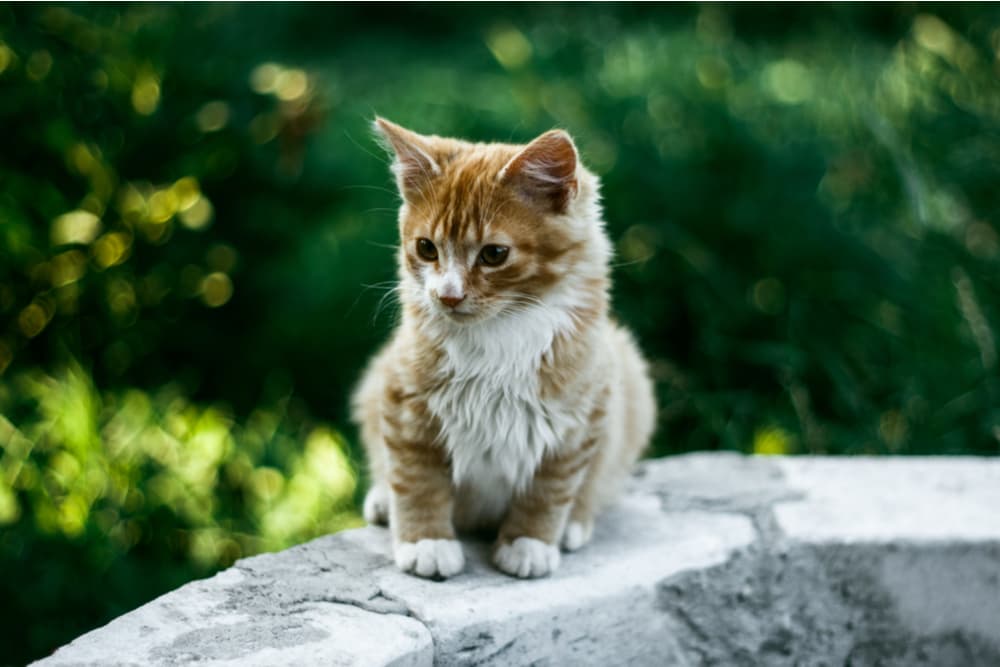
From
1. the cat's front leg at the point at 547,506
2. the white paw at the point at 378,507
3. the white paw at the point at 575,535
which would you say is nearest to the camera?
the cat's front leg at the point at 547,506

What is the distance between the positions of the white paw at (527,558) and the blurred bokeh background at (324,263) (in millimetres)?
908

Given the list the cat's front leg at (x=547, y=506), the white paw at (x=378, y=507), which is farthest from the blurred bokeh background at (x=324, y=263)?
the cat's front leg at (x=547, y=506)

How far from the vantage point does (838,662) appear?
8.08 feet

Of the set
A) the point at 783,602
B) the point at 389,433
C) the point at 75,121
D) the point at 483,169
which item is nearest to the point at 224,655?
the point at 389,433

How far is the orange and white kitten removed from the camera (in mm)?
2168

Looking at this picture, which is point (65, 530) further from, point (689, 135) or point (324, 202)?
point (689, 135)

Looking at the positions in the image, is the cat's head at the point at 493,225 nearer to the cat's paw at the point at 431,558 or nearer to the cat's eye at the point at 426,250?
the cat's eye at the point at 426,250

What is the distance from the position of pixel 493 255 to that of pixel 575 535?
724mm

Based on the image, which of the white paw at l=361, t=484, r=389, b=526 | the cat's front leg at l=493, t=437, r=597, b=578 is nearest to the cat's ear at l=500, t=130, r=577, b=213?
the cat's front leg at l=493, t=437, r=597, b=578

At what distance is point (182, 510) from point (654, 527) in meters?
1.35

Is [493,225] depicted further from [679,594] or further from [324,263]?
[324,263]

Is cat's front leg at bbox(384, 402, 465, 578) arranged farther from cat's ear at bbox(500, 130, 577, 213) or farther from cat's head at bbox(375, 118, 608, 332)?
cat's ear at bbox(500, 130, 577, 213)

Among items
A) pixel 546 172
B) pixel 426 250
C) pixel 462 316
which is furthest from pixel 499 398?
pixel 546 172

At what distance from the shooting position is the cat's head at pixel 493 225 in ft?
7.04
